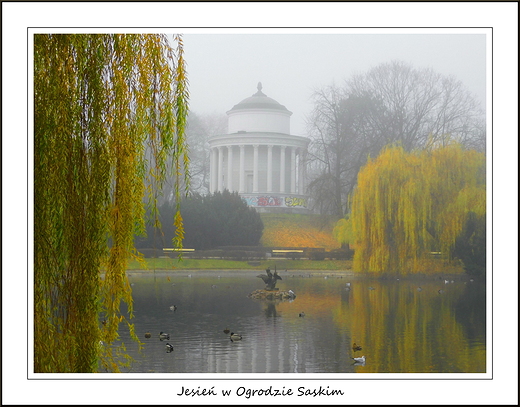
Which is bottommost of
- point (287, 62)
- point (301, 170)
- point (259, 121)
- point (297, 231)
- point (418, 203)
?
point (297, 231)

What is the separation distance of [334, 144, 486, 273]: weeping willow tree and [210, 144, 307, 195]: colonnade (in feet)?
41.4

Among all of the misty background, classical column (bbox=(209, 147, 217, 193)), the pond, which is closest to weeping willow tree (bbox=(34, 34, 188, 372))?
the pond

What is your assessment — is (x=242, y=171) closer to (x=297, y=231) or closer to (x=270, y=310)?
(x=297, y=231)

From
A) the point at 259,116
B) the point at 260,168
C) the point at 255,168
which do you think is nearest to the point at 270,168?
the point at 260,168

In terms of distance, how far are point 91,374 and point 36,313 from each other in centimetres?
73

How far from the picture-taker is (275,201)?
36375 mm

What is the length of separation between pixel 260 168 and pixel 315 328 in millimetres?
24483

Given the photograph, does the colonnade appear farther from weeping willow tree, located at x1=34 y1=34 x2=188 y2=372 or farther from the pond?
weeping willow tree, located at x1=34 y1=34 x2=188 y2=372

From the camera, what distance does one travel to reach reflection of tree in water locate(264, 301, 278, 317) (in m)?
16.8

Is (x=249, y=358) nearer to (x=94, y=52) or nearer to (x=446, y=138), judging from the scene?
(x=94, y=52)

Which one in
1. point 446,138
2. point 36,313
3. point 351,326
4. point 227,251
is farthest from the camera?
point 227,251

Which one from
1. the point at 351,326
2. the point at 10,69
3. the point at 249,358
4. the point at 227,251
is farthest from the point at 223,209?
the point at 10,69

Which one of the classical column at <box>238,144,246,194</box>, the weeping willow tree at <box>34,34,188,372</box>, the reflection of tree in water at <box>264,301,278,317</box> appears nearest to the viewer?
the weeping willow tree at <box>34,34,188,372</box>

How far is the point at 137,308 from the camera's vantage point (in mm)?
17703
